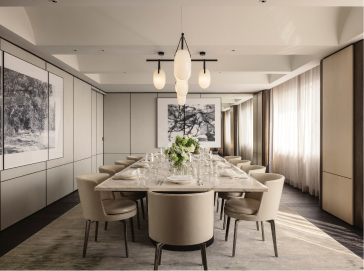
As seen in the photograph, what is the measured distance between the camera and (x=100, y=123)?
24.5 feet

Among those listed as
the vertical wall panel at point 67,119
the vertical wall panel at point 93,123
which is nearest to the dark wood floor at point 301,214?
the vertical wall panel at point 67,119

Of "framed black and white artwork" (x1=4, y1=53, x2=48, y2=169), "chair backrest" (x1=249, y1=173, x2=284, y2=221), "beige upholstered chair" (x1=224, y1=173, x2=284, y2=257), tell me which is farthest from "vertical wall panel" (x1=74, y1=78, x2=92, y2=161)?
"chair backrest" (x1=249, y1=173, x2=284, y2=221)

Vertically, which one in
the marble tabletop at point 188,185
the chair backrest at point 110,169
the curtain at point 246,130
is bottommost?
the chair backrest at point 110,169

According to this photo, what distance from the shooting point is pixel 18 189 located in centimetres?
360

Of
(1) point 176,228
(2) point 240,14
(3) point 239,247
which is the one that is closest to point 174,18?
(2) point 240,14

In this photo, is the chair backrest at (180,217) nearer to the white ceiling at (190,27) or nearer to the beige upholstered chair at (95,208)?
the beige upholstered chair at (95,208)

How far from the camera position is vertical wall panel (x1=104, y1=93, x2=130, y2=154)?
25.2 feet

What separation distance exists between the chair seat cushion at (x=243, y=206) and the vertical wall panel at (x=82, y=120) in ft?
13.9

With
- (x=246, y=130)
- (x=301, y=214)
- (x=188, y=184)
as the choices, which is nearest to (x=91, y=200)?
(x=188, y=184)

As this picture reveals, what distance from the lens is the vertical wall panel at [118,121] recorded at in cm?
770

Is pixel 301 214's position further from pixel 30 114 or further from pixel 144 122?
pixel 144 122

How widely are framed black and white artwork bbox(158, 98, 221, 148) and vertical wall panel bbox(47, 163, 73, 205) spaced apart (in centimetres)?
304

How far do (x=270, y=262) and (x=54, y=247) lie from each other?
252 centimetres

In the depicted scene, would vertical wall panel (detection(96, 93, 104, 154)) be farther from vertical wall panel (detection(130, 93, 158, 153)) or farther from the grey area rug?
the grey area rug
